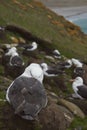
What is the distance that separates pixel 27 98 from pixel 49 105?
4.92 feet

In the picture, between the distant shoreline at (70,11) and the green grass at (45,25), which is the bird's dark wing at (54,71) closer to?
the green grass at (45,25)

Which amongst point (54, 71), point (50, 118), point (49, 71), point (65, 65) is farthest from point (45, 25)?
point (50, 118)

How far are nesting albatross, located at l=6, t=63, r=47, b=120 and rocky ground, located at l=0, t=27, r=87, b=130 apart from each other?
18.5 inches

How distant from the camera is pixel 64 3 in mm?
90562

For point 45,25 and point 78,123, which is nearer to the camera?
point 78,123

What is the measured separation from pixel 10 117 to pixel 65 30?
89.5 ft

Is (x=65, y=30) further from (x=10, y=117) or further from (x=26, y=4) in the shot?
(x=10, y=117)

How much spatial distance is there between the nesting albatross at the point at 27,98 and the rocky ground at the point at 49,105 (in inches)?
18.5

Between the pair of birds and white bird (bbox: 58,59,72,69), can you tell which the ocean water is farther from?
the pair of birds

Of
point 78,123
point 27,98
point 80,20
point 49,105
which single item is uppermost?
point 27,98

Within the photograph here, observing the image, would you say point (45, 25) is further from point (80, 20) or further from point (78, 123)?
point (80, 20)

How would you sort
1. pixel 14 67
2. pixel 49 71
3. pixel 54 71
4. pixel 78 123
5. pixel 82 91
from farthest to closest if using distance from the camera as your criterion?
pixel 54 71
pixel 49 71
pixel 14 67
pixel 82 91
pixel 78 123

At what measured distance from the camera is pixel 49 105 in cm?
1403

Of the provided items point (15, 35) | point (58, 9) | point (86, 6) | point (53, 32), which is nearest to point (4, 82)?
point (15, 35)
